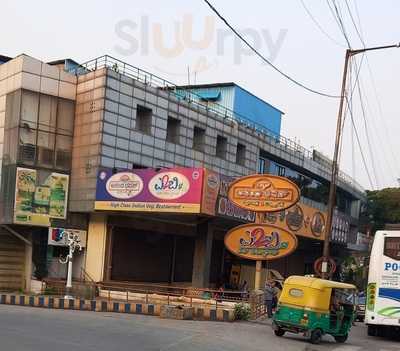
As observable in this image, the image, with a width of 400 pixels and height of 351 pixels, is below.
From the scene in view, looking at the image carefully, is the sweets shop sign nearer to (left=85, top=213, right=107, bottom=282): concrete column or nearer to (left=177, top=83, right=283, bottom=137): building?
(left=85, top=213, right=107, bottom=282): concrete column

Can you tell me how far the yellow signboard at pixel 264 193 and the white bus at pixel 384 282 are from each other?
131 inches

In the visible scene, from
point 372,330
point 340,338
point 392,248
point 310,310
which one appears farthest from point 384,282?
point 310,310

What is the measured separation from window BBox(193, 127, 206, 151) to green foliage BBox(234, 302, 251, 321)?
16.5m

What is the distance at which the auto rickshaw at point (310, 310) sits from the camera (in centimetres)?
1606

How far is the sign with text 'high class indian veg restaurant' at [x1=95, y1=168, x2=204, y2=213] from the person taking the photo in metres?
24.9

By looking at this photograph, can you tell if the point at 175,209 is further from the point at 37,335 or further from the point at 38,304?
the point at 37,335

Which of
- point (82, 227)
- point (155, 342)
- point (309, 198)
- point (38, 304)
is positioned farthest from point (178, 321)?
point (309, 198)

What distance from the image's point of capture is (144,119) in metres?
32.4

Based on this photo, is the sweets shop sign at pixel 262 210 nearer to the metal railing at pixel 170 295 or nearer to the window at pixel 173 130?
the metal railing at pixel 170 295

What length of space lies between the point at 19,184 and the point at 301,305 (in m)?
17.4

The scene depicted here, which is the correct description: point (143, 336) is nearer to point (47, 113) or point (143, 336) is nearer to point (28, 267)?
point (28, 267)

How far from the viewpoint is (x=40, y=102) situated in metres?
30.1

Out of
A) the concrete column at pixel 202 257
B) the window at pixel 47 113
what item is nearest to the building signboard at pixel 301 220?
the concrete column at pixel 202 257

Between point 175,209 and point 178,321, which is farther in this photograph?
point 175,209
